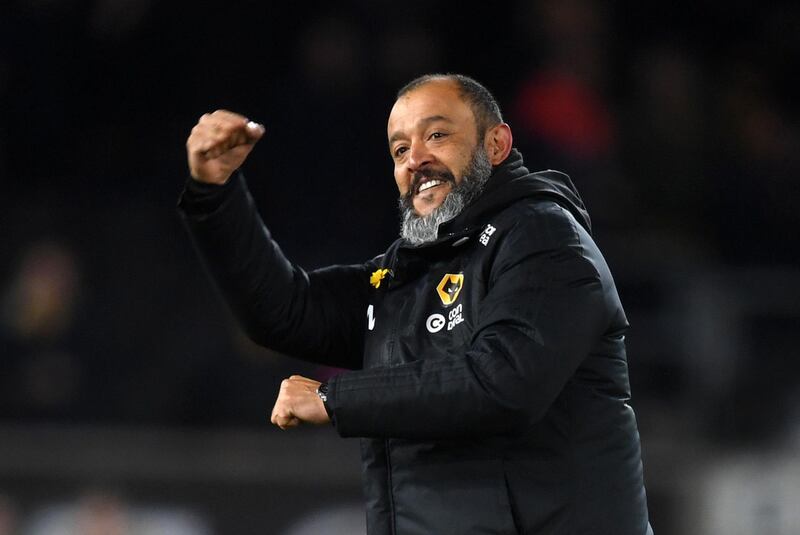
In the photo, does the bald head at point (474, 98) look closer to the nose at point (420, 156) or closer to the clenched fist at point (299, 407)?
the nose at point (420, 156)

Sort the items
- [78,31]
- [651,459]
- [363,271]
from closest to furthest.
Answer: [363,271], [651,459], [78,31]

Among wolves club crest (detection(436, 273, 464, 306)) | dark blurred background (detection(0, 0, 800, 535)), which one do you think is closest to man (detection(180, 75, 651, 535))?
wolves club crest (detection(436, 273, 464, 306))

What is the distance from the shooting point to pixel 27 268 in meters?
6.89

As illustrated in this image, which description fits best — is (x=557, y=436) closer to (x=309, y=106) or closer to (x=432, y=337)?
(x=432, y=337)

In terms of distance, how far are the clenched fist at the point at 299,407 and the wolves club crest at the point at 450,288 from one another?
361mm

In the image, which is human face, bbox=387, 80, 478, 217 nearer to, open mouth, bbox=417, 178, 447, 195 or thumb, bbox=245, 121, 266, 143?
open mouth, bbox=417, 178, 447, 195

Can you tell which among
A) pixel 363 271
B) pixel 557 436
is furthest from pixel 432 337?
pixel 363 271

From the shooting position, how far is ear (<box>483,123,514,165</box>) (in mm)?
3393

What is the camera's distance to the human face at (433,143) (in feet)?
10.8

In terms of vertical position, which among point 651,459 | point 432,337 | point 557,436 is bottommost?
point 651,459

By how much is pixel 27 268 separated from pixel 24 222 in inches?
10.7

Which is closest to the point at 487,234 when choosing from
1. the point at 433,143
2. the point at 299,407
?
the point at 433,143

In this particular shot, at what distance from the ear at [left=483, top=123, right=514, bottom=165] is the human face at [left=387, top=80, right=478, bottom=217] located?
0.05 metres

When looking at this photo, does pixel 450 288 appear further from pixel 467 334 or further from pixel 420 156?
pixel 420 156
